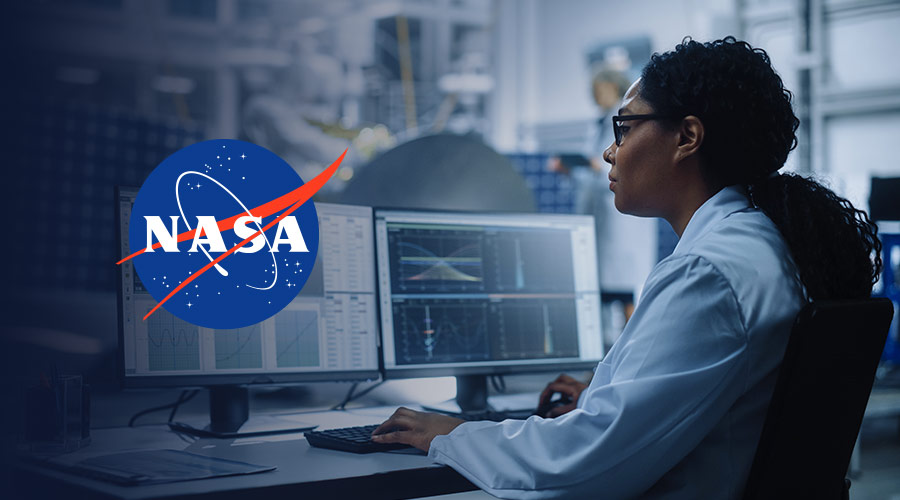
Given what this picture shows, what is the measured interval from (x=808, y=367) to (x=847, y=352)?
2.8 inches

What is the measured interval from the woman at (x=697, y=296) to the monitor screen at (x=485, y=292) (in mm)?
330

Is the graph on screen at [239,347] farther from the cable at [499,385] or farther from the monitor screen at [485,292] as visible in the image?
the cable at [499,385]

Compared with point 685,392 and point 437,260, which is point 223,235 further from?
point 685,392

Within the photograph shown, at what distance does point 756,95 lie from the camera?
1.05m

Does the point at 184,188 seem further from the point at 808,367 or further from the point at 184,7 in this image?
the point at 184,7

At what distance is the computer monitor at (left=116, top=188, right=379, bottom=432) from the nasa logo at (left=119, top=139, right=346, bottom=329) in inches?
0.7

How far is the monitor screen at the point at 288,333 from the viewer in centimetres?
123

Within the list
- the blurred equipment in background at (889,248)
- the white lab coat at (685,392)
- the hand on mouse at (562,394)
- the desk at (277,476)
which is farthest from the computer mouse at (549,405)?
the blurred equipment in background at (889,248)

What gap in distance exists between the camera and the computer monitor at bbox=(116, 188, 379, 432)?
4.04ft

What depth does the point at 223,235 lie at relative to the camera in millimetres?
1334

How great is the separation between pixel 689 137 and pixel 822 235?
211 mm

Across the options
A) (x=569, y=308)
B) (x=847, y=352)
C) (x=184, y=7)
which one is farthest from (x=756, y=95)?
(x=184, y=7)

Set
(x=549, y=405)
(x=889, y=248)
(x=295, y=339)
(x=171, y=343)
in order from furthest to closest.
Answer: (x=889, y=248) < (x=549, y=405) < (x=295, y=339) < (x=171, y=343)

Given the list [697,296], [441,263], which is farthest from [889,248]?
[697,296]
